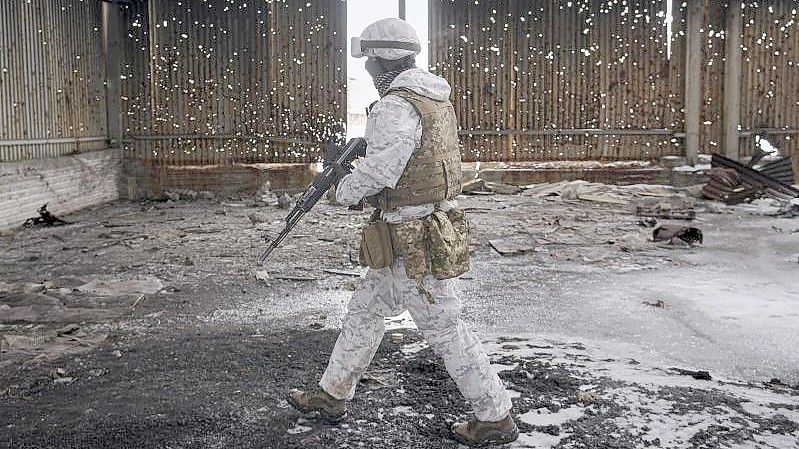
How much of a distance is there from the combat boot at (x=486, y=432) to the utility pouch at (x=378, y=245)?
71 cm

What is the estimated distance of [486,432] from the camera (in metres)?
2.92

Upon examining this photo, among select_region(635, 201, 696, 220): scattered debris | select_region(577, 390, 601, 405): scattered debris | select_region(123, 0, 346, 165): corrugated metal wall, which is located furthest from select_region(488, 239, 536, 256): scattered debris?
select_region(123, 0, 346, 165): corrugated metal wall

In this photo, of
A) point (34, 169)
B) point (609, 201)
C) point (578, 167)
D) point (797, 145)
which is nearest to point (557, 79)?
point (578, 167)

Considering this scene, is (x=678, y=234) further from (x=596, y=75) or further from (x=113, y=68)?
(x=113, y=68)

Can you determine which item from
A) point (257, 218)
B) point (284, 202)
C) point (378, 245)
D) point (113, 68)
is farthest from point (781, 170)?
point (113, 68)

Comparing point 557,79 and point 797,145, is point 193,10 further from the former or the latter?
point 797,145

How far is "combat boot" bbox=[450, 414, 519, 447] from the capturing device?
291 cm

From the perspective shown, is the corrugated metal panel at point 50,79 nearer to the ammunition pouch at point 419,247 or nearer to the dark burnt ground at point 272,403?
the dark burnt ground at point 272,403

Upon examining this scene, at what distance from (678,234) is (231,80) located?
801 centimetres

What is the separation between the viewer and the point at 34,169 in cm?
947

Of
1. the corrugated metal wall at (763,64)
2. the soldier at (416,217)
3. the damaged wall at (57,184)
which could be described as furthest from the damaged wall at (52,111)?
the corrugated metal wall at (763,64)

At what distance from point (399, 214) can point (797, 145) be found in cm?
1236

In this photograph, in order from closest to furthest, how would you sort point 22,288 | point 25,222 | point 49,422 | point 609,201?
1. point 49,422
2. point 22,288
3. point 25,222
4. point 609,201

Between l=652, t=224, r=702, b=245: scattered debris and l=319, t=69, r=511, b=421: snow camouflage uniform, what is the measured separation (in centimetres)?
522
